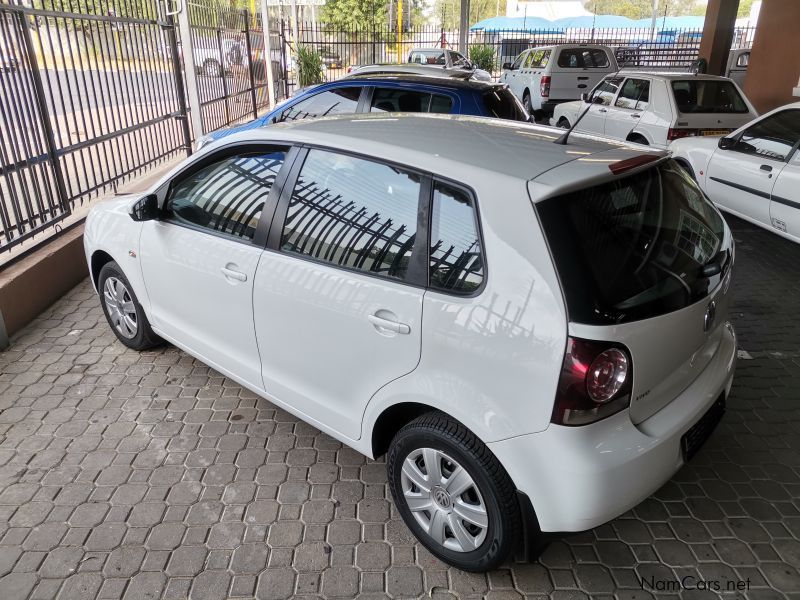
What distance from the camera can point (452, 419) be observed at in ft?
7.68

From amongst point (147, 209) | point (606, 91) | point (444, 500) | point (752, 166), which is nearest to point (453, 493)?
point (444, 500)

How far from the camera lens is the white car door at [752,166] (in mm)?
5891

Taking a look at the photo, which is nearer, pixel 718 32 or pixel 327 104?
pixel 327 104

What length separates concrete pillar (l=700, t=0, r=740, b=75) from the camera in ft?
45.0

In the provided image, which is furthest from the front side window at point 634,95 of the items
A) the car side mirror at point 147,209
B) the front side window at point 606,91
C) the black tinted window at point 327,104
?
the car side mirror at point 147,209

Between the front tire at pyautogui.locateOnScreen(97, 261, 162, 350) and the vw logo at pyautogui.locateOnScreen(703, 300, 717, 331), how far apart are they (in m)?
3.36

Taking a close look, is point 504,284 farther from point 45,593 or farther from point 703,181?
point 703,181

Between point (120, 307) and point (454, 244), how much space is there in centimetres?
296

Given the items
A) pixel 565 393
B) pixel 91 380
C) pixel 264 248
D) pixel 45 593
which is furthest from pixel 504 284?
pixel 91 380

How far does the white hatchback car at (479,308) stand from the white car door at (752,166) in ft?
12.7

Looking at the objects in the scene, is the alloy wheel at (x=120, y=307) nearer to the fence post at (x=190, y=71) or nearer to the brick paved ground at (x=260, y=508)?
the brick paved ground at (x=260, y=508)

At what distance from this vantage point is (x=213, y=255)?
Answer: 3178mm

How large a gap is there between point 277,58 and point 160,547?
15.1 meters

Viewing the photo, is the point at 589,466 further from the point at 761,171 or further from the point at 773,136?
the point at 773,136
